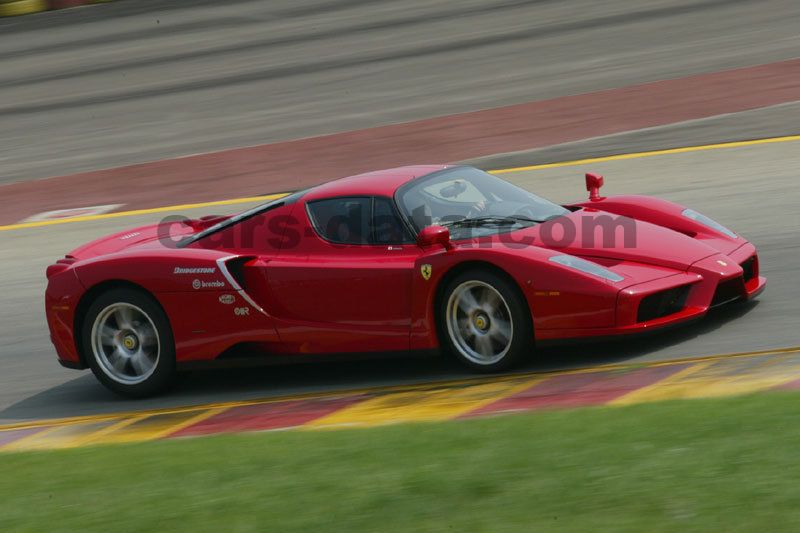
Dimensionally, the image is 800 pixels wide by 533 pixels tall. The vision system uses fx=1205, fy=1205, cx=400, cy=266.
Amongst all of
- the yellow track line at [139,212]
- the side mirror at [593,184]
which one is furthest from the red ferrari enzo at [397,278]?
the yellow track line at [139,212]

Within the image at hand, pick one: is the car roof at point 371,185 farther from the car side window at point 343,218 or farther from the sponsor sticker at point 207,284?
the sponsor sticker at point 207,284

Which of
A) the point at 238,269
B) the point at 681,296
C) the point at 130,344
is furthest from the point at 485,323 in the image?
the point at 130,344

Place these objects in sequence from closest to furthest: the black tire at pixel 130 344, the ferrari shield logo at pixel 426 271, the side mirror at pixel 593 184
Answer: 1. the ferrari shield logo at pixel 426 271
2. the black tire at pixel 130 344
3. the side mirror at pixel 593 184

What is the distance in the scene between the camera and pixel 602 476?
14.3 ft

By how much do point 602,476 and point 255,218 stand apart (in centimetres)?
383

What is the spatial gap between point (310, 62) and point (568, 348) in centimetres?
1543

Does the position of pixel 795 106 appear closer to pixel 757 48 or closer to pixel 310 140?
pixel 757 48

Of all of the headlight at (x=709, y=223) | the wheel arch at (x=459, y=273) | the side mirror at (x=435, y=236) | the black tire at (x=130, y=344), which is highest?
the side mirror at (x=435, y=236)

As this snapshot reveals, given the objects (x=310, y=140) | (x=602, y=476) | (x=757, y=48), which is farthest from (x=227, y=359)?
(x=757, y=48)

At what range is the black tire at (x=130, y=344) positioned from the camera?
762 centimetres

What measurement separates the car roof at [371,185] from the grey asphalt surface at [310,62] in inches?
359

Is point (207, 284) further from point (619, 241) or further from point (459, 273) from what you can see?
point (619, 241)

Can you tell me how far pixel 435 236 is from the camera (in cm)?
674

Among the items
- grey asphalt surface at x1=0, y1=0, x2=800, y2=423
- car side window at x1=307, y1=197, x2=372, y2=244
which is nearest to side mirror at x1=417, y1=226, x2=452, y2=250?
car side window at x1=307, y1=197, x2=372, y2=244
